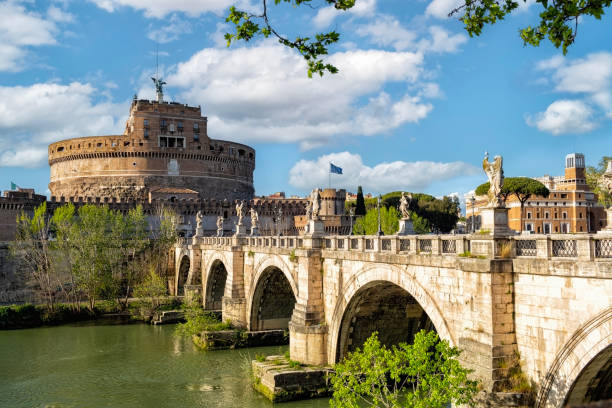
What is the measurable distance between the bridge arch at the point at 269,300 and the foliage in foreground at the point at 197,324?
1.97 meters

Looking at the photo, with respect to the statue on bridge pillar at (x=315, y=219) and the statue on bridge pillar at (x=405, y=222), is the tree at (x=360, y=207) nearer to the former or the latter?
the statue on bridge pillar at (x=315, y=219)

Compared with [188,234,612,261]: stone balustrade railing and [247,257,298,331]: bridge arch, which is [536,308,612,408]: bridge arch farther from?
[247,257,298,331]: bridge arch

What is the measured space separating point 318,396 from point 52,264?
32735 mm

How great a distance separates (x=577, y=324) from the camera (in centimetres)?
1045

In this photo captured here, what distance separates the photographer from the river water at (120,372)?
22.2 metres

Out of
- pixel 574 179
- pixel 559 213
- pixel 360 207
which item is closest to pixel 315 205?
pixel 360 207

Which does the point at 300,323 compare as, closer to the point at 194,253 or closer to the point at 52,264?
the point at 194,253

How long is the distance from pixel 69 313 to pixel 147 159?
4086 cm

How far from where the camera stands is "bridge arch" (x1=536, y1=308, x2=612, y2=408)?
9902mm

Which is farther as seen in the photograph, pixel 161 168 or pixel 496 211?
pixel 161 168

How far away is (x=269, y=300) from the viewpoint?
32438mm

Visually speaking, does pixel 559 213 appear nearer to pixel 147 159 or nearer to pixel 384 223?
pixel 384 223

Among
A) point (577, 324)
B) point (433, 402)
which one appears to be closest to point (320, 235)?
point (433, 402)

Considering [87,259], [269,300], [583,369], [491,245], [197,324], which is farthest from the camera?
[87,259]
